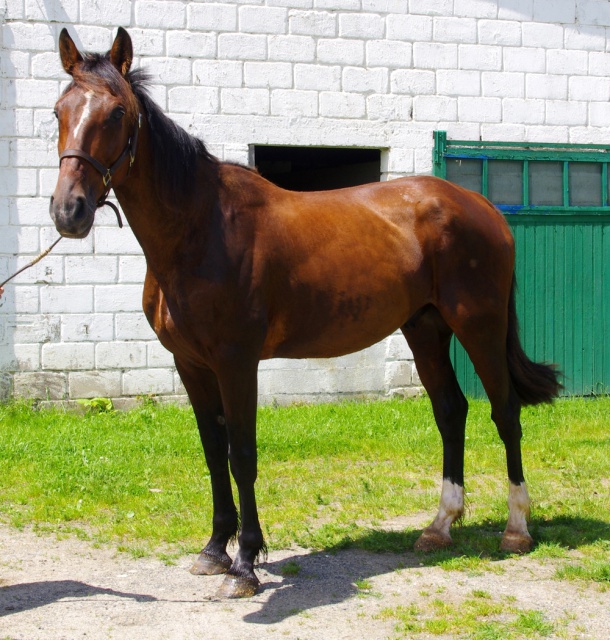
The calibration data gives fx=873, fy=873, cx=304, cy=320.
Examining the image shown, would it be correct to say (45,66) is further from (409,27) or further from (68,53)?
(68,53)

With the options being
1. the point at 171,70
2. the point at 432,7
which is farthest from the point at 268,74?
the point at 432,7

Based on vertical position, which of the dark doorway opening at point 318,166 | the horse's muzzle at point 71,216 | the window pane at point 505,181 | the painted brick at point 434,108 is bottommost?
the horse's muzzle at point 71,216

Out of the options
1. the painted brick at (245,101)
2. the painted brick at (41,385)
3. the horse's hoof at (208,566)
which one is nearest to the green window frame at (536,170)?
the painted brick at (245,101)

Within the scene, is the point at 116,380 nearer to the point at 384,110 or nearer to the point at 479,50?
the point at 384,110

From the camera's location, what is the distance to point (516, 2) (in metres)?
8.91

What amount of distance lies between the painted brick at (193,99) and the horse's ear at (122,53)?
4.38m

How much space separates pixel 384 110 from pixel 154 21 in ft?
7.76

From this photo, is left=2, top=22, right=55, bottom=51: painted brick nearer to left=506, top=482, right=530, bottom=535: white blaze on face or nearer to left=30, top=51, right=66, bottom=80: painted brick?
left=30, top=51, right=66, bottom=80: painted brick

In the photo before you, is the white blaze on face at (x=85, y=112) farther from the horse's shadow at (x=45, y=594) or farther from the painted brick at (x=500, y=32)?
the painted brick at (x=500, y=32)

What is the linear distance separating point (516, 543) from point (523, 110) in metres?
5.56

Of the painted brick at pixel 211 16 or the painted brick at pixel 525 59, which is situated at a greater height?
the painted brick at pixel 211 16

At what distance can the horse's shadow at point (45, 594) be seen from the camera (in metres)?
3.98

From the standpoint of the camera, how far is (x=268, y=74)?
8.41 meters

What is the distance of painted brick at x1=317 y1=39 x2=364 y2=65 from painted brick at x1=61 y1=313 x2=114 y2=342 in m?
3.25
